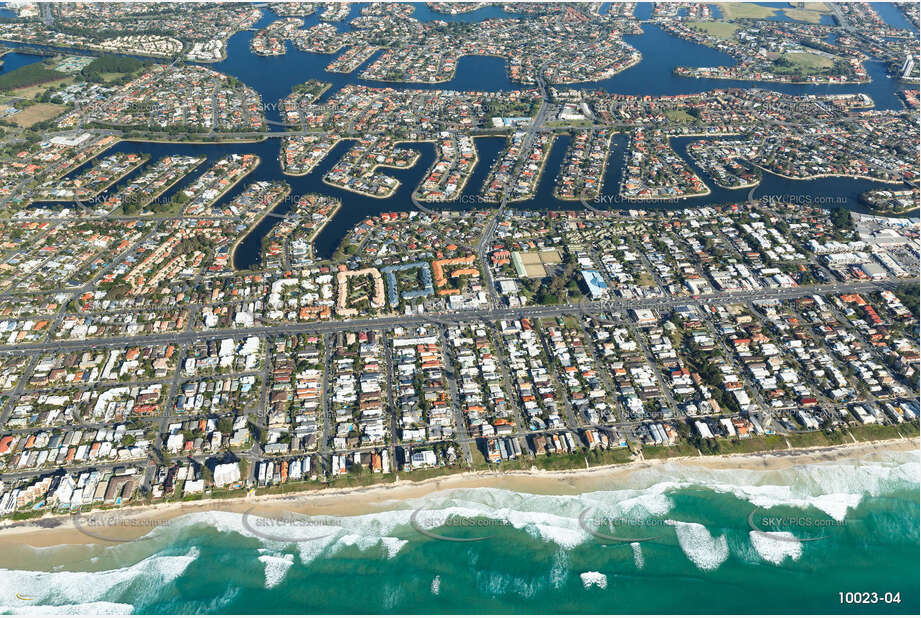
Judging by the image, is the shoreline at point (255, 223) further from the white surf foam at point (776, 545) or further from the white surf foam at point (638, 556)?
the white surf foam at point (776, 545)

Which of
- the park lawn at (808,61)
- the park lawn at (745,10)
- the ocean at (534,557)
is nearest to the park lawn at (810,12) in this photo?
the park lawn at (745,10)

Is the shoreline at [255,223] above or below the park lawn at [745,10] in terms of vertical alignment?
below

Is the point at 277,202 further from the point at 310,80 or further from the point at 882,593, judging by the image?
the point at 882,593

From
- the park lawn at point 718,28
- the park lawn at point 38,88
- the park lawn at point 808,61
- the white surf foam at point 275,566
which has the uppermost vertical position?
the park lawn at point 718,28

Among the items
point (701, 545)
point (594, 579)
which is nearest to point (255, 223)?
point (594, 579)

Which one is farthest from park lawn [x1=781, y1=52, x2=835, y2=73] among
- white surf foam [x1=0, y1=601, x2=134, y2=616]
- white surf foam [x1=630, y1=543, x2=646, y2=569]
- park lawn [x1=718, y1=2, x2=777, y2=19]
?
white surf foam [x1=0, y1=601, x2=134, y2=616]

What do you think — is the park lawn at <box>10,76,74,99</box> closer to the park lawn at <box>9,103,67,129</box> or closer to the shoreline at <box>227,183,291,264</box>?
the park lawn at <box>9,103,67,129</box>
